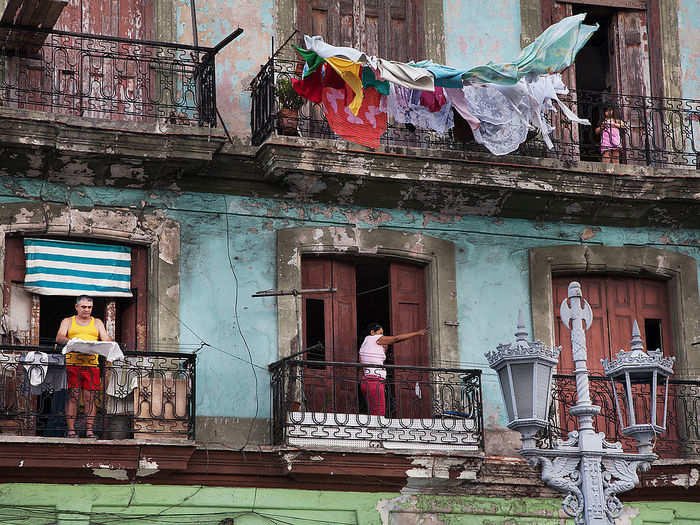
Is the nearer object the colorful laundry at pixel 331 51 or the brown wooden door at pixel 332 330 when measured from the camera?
the colorful laundry at pixel 331 51

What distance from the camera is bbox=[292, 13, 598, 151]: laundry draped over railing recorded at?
16.0 metres

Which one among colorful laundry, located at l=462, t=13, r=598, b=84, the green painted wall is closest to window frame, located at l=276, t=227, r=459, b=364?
the green painted wall

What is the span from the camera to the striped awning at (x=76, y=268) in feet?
51.9

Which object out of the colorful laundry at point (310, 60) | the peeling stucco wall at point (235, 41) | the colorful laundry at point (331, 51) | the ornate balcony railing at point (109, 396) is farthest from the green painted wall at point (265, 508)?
the colorful laundry at point (331, 51)

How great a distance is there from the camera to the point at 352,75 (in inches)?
634

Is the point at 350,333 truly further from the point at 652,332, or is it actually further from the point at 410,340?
the point at 652,332

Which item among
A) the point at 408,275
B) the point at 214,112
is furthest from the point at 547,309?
the point at 214,112

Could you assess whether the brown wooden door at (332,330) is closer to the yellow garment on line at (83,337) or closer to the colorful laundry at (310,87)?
the colorful laundry at (310,87)

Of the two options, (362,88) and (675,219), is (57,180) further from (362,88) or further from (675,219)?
(675,219)

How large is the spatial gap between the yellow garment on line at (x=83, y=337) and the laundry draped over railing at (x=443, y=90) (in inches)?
126

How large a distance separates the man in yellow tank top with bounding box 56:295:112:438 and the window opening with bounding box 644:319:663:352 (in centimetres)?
622

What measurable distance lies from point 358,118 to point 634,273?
3.82 metres

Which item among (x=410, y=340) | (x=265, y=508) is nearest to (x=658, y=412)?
(x=410, y=340)

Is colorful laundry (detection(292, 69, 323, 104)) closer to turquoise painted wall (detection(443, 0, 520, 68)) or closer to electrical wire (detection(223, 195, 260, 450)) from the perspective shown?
electrical wire (detection(223, 195, 260, 450))
